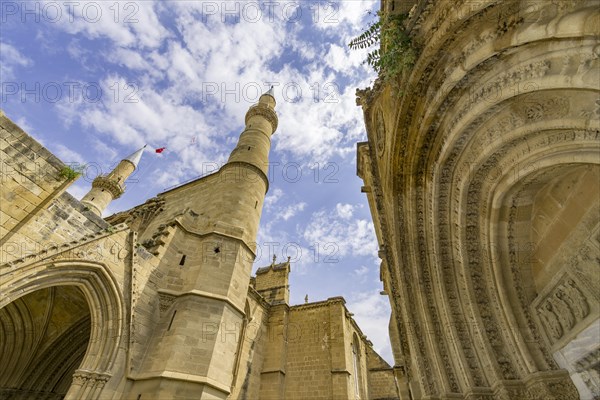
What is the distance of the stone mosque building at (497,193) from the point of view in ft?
8.34

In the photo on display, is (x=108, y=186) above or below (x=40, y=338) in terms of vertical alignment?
above

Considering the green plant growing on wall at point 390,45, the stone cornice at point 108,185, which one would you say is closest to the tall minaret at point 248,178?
the green plant growing on wall at point 390,45

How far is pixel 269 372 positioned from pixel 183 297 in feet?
23.6

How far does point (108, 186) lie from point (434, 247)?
19.5 metres

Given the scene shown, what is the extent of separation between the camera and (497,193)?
385 cm

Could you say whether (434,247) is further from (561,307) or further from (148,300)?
(148,300)

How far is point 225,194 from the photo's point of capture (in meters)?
10.2

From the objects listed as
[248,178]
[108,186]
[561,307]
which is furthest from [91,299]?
[108,186]

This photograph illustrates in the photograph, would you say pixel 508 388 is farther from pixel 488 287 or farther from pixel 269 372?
pixel 269 372

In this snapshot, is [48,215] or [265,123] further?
[265,123]

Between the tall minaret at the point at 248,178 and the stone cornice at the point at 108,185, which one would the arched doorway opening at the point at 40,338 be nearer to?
the tall minaret at the point at 248,178

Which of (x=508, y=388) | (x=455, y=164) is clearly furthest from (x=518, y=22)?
(x=508, y=388)

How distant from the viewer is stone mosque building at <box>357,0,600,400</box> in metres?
2.54

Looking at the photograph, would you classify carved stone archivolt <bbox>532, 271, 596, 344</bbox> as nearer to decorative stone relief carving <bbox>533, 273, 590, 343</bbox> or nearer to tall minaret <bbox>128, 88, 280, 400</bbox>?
decorative stone relief carving <bbox>533, 273, 590, 343</bbox>
